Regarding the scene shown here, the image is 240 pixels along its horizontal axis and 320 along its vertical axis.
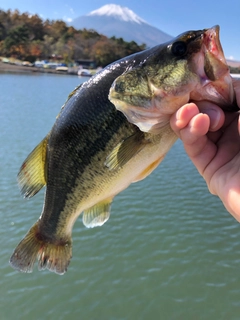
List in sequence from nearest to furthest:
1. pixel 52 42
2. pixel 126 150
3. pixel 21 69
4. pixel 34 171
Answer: pixel 126 150 < pixel 34 171 < pixel 21 69 < pixel 52 42

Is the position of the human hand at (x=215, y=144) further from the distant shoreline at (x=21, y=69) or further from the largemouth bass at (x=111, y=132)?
the distant shoreline at (x=21, y=69)

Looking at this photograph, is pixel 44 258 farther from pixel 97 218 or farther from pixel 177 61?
pixel 177 61

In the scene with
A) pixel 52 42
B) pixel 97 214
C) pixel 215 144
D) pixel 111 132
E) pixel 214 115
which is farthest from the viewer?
pixel 52 42

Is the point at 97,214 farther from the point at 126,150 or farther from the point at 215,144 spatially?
the point at 215,144

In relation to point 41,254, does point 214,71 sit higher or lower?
higher

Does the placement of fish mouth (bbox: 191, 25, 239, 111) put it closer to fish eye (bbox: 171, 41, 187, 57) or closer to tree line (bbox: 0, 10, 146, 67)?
fish eye (bbox: 171, 41, 187, 57)

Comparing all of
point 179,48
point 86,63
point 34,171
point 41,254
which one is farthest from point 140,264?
point 86,63

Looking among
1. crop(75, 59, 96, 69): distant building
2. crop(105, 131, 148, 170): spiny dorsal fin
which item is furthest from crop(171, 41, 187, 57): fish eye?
crop(75, 59, 96, 69): distant building
